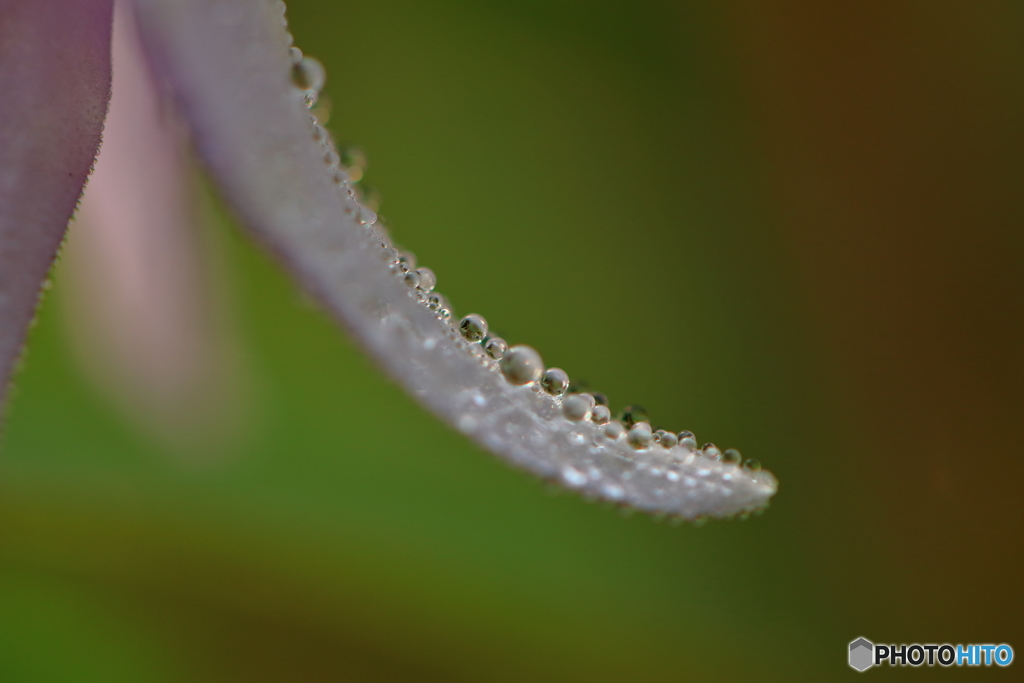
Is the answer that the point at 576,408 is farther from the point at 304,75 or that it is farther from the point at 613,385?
the point at 613,385

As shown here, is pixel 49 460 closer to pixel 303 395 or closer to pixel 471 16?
pixel 303 395

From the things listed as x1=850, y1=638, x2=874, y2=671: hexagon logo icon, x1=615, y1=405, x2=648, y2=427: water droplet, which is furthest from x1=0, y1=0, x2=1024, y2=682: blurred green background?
x1=615, y1=405, x2=648, y2=427: water droplet

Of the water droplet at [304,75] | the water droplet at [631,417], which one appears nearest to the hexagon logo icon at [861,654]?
the water droplet at [631,417]

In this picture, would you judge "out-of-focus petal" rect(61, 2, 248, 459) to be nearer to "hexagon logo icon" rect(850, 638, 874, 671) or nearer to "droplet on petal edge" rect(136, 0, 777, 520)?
"droplet on petal edge" rect(136, 0, 777, 520)

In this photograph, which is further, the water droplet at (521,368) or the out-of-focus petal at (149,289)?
the out-of-focus petal at (149,289)

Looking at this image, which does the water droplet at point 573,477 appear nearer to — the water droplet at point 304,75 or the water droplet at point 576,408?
the water droplet at point 576,408

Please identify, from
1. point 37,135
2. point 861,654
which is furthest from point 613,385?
point 37,135
